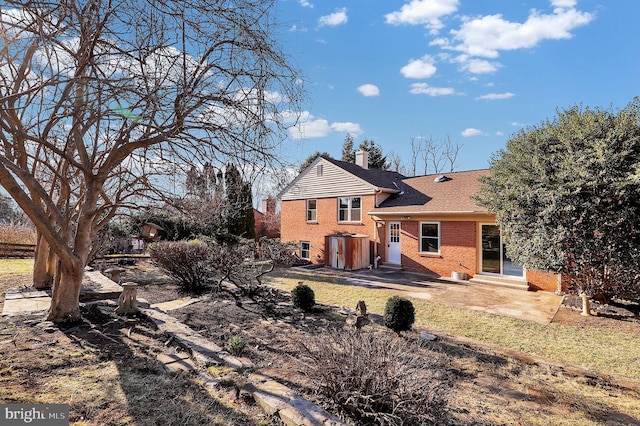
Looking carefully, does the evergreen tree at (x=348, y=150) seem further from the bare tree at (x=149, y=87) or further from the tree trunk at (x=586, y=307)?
the bare tree at (x=149, y=87)

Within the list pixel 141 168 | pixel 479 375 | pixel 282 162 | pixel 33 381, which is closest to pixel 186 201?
pixel 141 168

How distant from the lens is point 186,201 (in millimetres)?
5926

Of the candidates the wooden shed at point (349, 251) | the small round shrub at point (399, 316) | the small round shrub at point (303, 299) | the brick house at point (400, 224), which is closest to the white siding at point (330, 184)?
the brick house at point (400, 224)

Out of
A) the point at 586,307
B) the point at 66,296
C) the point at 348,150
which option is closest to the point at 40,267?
the point at 66,296

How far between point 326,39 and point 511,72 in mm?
11451

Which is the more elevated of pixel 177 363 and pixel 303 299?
pixel 303 299

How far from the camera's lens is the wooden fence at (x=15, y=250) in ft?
52.2

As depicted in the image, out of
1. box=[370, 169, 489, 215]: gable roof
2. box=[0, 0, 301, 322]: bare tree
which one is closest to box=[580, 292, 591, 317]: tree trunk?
box=[370, 169, 489, 215]: gable roof

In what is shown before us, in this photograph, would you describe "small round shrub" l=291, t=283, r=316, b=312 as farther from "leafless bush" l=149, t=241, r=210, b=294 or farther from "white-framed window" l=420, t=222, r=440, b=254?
"white-framed window" l=420, t=222, r=440, b=254

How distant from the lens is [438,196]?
15242mm

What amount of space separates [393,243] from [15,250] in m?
19.9

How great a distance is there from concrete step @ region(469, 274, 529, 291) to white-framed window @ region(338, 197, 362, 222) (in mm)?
6774

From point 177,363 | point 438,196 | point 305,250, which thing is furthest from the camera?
point 305,250

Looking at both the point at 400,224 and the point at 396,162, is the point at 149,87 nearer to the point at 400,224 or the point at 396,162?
the point at 400,224
